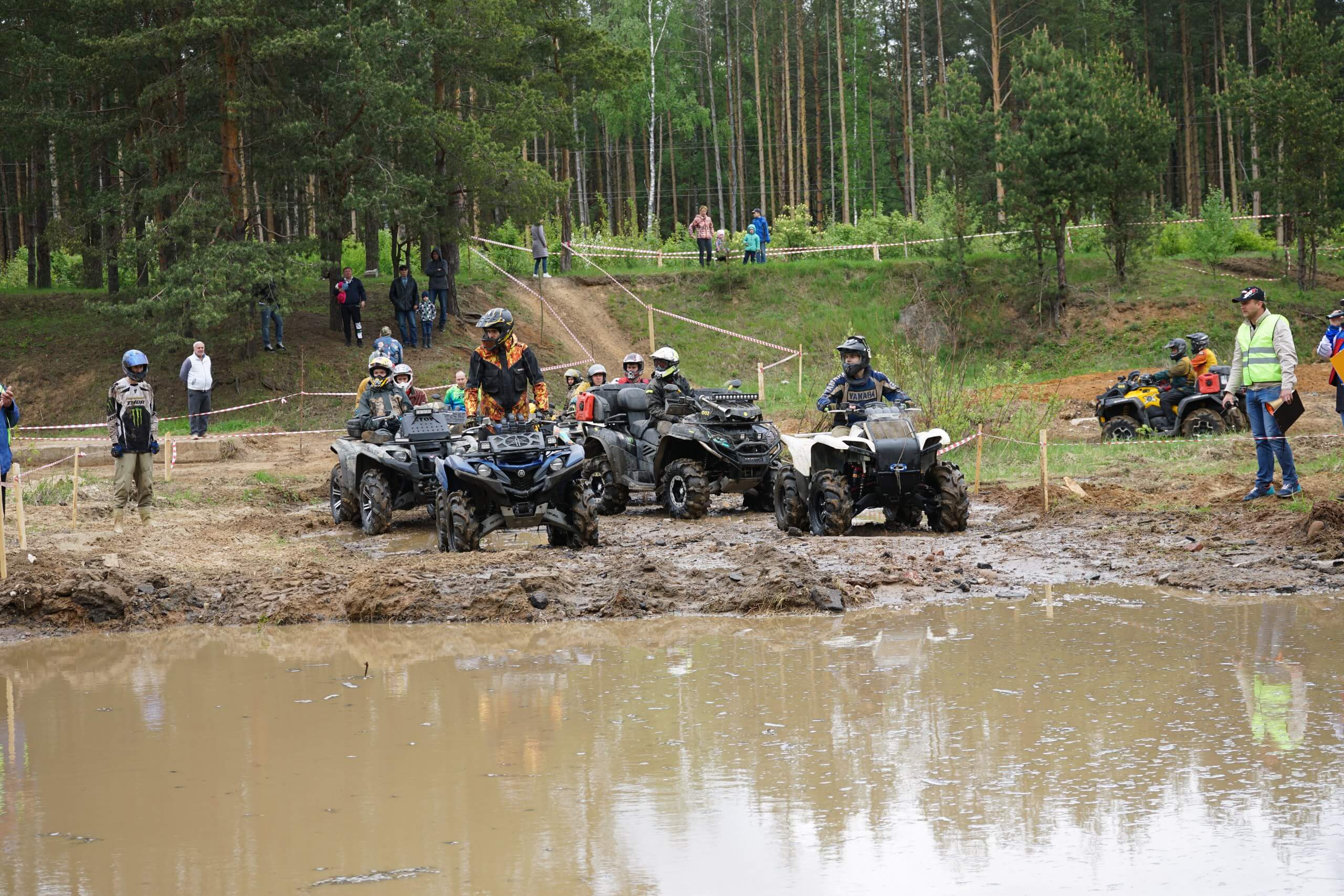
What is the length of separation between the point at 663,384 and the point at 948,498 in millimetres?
4226

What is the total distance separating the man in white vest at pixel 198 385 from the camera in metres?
25.2

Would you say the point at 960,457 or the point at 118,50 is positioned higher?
the point at 118,50

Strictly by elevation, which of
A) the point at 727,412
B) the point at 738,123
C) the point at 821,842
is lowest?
the point at 821,842

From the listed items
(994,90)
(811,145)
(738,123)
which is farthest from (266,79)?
(811,145)

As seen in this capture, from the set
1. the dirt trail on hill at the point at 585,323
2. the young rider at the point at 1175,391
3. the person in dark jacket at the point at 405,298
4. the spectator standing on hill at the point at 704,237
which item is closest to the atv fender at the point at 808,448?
the young rider at the point at 1175,391

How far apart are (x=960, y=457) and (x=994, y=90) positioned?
27.3m

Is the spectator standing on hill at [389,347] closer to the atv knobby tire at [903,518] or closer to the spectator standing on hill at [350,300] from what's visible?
the spectator standing on hill at [350,300]

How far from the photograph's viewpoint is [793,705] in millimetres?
7133

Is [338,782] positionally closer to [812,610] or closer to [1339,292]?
[812,610]

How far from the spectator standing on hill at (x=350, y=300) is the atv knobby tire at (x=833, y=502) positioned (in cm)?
1861

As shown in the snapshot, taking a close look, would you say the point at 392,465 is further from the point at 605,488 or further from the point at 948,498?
the point at 948,498

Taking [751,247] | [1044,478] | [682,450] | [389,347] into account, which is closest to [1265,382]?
[1044,478]

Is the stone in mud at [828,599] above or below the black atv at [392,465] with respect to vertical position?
below

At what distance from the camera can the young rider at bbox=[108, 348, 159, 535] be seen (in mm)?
15258
